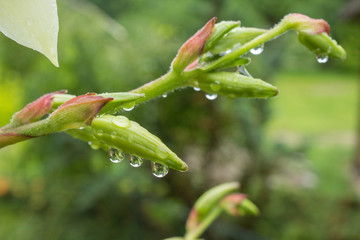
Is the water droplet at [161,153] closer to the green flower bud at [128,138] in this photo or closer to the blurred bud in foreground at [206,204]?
the green flower bud at [128,138]

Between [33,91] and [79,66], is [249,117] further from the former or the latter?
[33,91]

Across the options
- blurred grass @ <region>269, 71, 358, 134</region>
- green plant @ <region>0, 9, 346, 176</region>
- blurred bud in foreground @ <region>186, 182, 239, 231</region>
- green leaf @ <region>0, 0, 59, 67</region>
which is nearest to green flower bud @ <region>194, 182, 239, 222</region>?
blurred bud in foreground @ <region>186, 182, 239, 231</region>

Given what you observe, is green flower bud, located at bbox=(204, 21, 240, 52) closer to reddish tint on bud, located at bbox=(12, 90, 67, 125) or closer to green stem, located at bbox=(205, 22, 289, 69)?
green stem, located at bbox=(205, 22, 289, 69)

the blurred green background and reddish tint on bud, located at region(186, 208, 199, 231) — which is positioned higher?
the blurred green background

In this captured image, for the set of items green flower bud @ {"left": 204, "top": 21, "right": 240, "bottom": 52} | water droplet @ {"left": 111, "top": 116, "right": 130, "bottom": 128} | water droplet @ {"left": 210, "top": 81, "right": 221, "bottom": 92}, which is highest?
green flower bud @ {"left": 204, "top": 21, "right": 240, "bottom": 52}

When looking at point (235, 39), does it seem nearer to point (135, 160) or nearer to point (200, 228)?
point (135, 160)

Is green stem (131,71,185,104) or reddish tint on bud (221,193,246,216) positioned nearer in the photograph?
green stem (131,71,185,104)

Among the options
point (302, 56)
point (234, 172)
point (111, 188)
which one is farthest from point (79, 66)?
point (302, 56)
